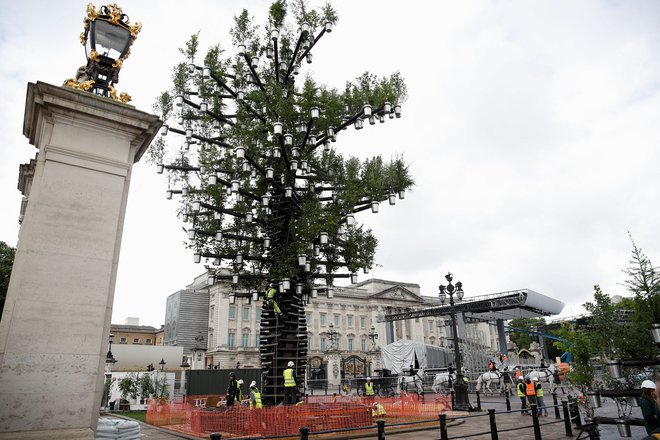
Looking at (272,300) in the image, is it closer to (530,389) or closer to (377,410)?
(377,410)

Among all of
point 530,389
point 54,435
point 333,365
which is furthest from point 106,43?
point 333,365

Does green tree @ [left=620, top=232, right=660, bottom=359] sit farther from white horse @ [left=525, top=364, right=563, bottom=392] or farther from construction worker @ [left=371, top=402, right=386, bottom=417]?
white horse @ [left=525, top=364, right=563, bottom=392]

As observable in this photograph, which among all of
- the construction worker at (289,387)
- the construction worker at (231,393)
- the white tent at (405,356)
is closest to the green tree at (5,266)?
the construction worker at (231,393)

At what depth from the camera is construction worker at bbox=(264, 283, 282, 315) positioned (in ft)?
43.9

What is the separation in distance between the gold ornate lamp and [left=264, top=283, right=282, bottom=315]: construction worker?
895cm

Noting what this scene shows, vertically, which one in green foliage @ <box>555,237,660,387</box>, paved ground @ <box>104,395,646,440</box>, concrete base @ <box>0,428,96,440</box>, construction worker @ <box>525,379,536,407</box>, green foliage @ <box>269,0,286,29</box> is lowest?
paved ground @ <box>104,395,646,440</box>

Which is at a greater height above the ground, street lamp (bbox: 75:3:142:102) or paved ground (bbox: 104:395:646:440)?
street lamp (bbox: 75:3:142:102)

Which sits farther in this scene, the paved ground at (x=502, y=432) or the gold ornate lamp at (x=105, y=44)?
the paved ground at (x=502, y=432)

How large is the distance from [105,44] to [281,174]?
9252mm

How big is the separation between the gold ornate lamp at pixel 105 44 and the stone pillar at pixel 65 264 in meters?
0.59

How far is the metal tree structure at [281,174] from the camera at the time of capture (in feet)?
42.8

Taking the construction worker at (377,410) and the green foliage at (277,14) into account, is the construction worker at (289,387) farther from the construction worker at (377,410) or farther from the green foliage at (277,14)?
the green foliage at (277,14)

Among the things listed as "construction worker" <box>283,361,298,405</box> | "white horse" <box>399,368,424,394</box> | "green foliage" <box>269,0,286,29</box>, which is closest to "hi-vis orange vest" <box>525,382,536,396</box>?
"construction worker" <box>283,361,298,405</box>

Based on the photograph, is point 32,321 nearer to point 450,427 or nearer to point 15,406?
point 15,406
